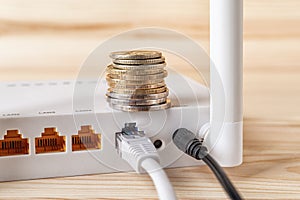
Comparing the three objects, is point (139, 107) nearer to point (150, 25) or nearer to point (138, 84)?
point (138, 84)

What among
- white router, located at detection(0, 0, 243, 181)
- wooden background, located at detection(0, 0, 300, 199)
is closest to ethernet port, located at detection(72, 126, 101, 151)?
white router, located at detection(0, 0, 243, 181)

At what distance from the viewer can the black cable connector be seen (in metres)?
0.50

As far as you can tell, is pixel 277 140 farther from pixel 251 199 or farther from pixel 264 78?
pixel 251 199

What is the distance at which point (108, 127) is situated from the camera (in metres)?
0.60

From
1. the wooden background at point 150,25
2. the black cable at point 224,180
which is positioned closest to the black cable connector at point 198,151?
the black cable at point 224,180

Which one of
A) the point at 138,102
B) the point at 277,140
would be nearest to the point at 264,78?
the point at 277,140

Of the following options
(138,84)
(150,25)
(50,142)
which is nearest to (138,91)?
(138,84)

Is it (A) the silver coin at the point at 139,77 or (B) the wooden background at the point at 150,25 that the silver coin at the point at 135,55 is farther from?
(B) the wooden background at the point at 150,25

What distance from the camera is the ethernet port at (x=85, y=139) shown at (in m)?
0.60

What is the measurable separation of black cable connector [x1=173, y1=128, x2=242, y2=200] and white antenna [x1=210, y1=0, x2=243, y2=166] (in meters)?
0.04

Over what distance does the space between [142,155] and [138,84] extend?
0.10 meters

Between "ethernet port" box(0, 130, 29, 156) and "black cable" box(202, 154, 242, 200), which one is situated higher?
"ethernet port" box(0, 130, 29, 156)

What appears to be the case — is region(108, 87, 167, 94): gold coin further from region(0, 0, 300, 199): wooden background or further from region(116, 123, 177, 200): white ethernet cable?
region(0, 0, 300, 199): wooden background

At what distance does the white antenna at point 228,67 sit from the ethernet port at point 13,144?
0.20m
